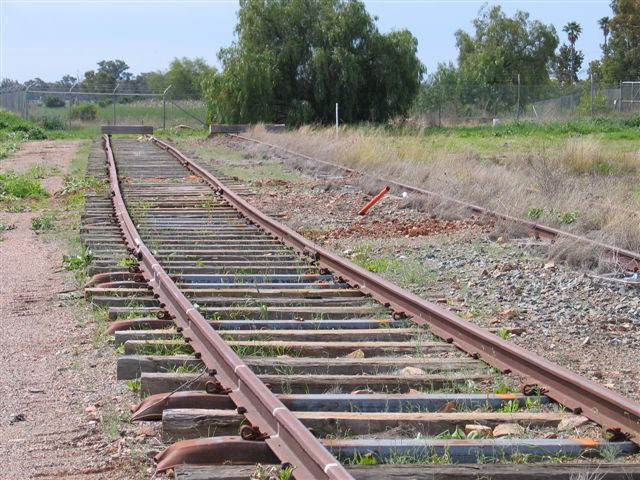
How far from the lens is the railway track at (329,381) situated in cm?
452

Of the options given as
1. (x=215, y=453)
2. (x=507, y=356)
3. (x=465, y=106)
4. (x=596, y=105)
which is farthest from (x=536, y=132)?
(x=215, y=453)

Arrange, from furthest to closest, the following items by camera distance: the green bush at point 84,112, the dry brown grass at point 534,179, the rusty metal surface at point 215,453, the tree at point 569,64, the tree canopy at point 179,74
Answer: the tree canopy at point 179,74
the tree at point 569,64
the green bush at point 84,112
the dry brown grass at point 534,179
the rusty metal surface at point 215,453

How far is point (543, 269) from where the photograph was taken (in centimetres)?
951

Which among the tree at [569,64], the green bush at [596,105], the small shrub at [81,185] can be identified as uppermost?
the tree at [569,64]

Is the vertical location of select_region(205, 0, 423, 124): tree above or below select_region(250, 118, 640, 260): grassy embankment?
above

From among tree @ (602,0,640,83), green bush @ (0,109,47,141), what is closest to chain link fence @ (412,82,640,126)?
green bush @ (0,109,47,141)

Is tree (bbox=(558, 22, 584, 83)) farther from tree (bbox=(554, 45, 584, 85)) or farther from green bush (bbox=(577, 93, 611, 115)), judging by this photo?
green bush (bbox=(577, 93, 611, 115))

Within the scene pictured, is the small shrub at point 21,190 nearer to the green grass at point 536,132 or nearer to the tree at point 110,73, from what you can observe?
the green grass at point 536,132

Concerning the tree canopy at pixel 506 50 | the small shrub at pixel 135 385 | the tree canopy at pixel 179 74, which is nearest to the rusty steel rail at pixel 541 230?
the small shrub at pixel 135 385

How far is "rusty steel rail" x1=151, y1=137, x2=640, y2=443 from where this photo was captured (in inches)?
196

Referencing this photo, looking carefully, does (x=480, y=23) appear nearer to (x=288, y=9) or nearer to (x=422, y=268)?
(x=288, y=9)

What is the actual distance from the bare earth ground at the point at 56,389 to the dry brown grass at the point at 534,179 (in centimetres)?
566

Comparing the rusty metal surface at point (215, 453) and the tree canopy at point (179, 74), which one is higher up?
the tree canopy at point (179, 74)

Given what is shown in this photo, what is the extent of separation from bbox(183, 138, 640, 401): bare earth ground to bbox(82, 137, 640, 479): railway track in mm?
638
